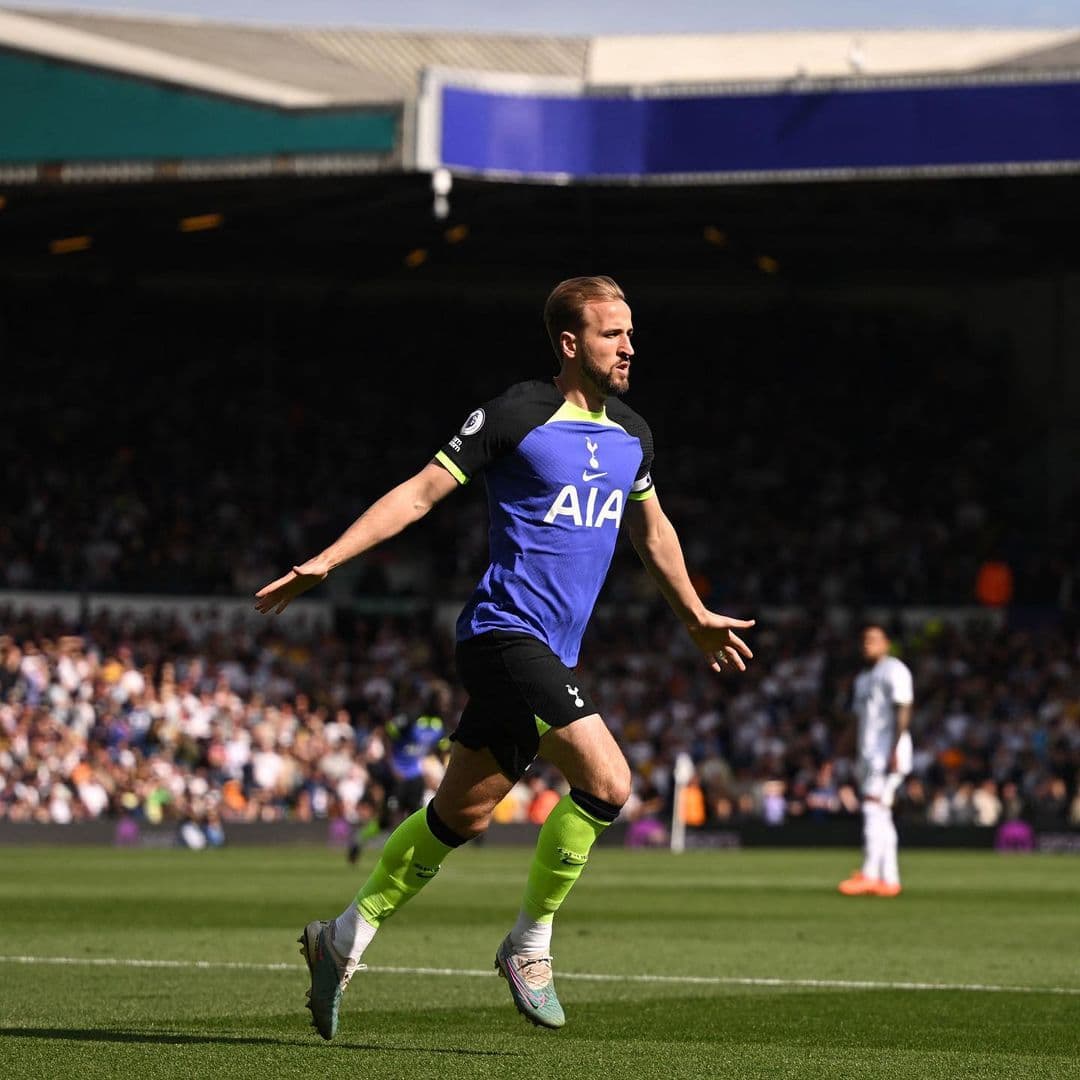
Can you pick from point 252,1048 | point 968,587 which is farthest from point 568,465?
point 968,587

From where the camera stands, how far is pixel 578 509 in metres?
7.96

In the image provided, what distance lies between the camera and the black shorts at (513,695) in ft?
25.2

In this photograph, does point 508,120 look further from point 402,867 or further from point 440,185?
point 402,867

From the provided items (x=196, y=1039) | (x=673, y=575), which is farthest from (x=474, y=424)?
(x=196, y=1039)

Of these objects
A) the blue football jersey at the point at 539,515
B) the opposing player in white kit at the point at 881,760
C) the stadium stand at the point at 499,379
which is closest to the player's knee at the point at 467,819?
the blue football jersey at the point at 539,515

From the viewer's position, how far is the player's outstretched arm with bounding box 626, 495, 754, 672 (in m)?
8.45

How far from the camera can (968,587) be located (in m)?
41.6

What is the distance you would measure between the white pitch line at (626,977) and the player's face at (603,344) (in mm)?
3926

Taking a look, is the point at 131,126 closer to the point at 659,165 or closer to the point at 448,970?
the point at 659,165

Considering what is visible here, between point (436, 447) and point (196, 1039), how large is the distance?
124 feet

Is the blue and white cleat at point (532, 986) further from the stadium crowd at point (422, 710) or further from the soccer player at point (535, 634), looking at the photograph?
the stadium crowd at point (422, 710)

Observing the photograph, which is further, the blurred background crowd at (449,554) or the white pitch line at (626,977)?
the blurred background crowd at (449,554)

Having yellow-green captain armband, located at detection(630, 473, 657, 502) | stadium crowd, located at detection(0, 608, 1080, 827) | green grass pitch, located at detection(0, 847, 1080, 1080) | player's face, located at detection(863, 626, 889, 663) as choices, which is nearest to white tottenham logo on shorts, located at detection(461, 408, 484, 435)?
yellow-green captain armband, located at detection(630, 473, 657, 502)

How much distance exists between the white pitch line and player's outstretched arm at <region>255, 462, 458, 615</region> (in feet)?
13.4
